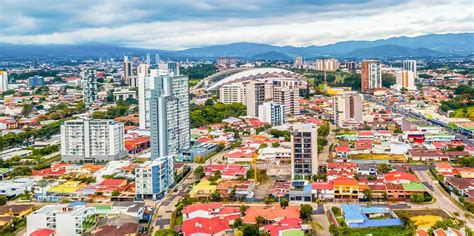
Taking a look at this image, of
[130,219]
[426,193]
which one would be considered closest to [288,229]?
[130,219]

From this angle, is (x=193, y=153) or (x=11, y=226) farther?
(x=193, y=153)

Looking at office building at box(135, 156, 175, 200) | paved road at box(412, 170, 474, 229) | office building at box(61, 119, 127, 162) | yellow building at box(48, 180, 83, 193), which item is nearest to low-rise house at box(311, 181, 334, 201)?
paved road at box(412, 170, 474, 229)

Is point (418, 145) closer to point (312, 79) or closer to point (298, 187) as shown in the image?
point (298, 187)

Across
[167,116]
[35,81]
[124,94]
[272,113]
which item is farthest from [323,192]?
[35,81]

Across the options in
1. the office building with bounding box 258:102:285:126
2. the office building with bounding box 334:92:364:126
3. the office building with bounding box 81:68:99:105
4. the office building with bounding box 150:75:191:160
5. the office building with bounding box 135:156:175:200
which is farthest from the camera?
the office building with bounding box 81:68:99:105

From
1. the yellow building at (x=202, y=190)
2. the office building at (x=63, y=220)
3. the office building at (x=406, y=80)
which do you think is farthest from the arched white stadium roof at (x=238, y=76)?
the office building at (x=63, y=220)

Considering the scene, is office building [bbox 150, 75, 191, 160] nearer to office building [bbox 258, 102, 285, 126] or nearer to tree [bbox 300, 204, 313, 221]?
tree [bbox 300, 204, 313, 221]
